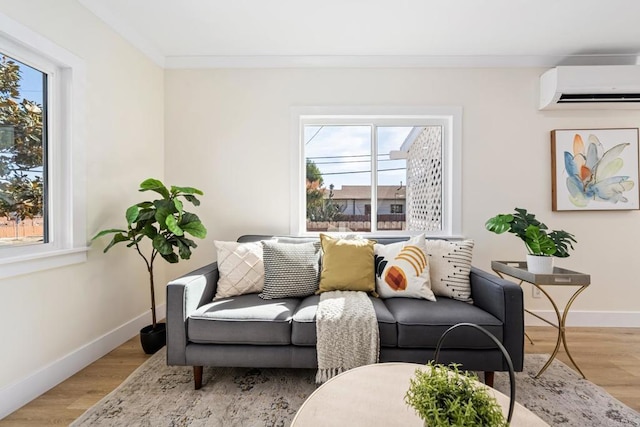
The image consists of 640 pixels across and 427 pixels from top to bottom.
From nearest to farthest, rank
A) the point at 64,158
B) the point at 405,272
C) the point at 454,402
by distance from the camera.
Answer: the point at 454,402
the point at 64,158
the point at 405,272

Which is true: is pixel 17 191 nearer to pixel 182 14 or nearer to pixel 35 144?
pixel 35 144

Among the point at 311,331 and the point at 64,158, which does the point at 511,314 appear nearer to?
the point at 311,331

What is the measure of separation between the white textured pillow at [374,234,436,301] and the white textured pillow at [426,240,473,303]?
72mm

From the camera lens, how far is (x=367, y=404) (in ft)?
3.67

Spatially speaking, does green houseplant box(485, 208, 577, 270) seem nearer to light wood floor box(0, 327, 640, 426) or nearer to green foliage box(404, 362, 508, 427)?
light wood floor box(0, 327, 640, 426)

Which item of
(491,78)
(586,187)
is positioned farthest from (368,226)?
(586,187)

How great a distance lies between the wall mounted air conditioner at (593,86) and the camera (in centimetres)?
268

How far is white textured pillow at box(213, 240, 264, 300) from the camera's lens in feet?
7.36

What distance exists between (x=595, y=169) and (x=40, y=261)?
422 centimetres

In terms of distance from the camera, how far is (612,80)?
268 centimetres

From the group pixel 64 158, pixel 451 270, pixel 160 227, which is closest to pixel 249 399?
pixel 160 227

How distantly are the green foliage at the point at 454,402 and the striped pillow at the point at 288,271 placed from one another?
1.41 meters

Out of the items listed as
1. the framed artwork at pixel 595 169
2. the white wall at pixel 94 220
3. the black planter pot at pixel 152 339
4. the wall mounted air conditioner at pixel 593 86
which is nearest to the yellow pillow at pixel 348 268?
the black planter pot at pixel 152 339

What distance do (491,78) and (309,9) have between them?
179 cm
